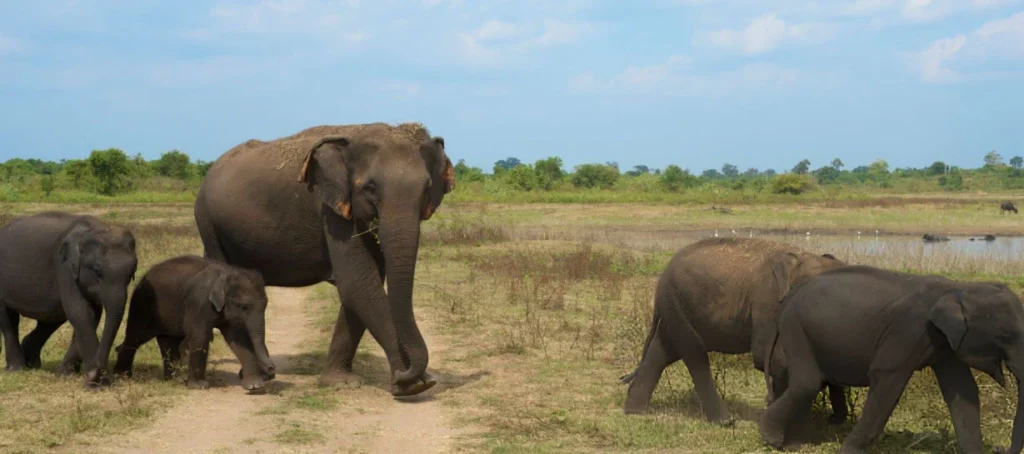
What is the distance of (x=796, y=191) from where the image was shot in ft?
226

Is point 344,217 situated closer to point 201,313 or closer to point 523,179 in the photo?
point 201,313

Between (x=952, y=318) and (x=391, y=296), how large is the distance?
4878 millimetres

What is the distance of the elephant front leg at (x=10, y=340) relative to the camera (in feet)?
34.3

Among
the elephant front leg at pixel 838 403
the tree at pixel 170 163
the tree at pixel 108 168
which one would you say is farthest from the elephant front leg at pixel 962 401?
the tree at pixel 170 163

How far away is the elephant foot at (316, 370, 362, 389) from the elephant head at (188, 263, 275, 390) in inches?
31.1

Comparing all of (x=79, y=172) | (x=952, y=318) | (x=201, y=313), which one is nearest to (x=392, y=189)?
(x=201, y=313)

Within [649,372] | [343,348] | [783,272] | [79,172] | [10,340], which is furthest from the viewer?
[79,172]

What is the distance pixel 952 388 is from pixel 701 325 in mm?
2144

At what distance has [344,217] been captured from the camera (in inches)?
391

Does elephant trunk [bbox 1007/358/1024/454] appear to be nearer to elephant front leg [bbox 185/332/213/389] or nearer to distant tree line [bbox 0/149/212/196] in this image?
elephant front leg [bbox 185/332/213/389]

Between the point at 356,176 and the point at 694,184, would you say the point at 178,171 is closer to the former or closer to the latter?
the point at 694,184

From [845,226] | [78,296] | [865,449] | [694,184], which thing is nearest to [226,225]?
[78,296]

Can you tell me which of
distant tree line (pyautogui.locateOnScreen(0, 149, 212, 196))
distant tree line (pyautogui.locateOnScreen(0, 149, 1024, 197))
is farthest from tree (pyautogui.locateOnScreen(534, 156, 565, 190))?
distant tree line (pyautogui.locateOnScreen(0, 149, 212, 196))

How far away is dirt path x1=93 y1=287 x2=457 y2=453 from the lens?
8.09 metres
